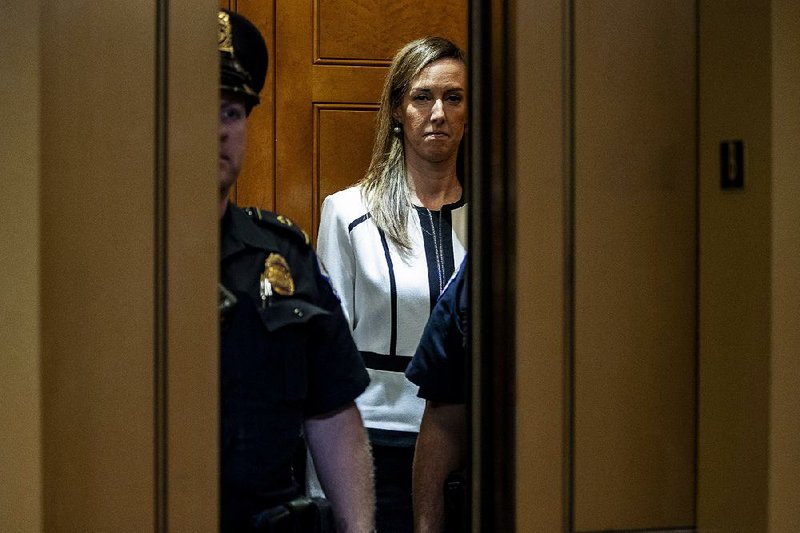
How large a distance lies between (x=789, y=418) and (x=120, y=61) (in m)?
1.17

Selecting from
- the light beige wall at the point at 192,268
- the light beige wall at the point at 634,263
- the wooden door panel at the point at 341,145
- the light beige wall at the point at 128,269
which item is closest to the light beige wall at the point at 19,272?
the light beige wall at the point at 128,269

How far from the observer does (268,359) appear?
62.8 inches

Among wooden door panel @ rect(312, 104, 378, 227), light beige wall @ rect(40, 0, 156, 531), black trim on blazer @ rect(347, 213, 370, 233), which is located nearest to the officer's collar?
light beige wall @ rect(40, 0, 156, 531)

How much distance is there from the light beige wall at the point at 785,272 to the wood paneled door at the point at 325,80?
596 millimetres

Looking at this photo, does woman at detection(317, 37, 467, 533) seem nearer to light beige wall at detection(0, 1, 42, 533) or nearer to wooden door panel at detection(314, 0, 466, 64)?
wooden door panel at detection(314, 0, 466, 64)

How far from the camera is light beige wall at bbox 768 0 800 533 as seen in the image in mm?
1513

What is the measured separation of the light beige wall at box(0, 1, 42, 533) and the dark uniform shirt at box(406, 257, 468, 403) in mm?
673

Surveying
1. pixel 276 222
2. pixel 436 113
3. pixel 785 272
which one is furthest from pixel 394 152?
pixel 785 272

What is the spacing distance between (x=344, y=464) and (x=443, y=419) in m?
0.21

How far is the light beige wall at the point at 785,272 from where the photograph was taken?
1513 mm

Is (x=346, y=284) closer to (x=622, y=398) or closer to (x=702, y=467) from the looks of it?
(x=622, y=398)

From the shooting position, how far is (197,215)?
152cm

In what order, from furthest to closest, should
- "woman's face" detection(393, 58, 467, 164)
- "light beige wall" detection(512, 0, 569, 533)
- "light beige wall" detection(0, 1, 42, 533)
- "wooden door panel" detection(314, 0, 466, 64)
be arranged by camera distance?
"wooden door panel" detection(314, 0, 466, 64) < "woman's face" detection(393, 58, 467, 164) < "light beige wall" detection(512, 0, 569, 533) < "light beige wall" detection(0, 1, 42, 533)

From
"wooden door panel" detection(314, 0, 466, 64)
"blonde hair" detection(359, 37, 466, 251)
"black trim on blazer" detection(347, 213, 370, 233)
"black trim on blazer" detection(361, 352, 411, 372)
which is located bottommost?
"black trim on blazer" detection(361, 352, 411, 372)
